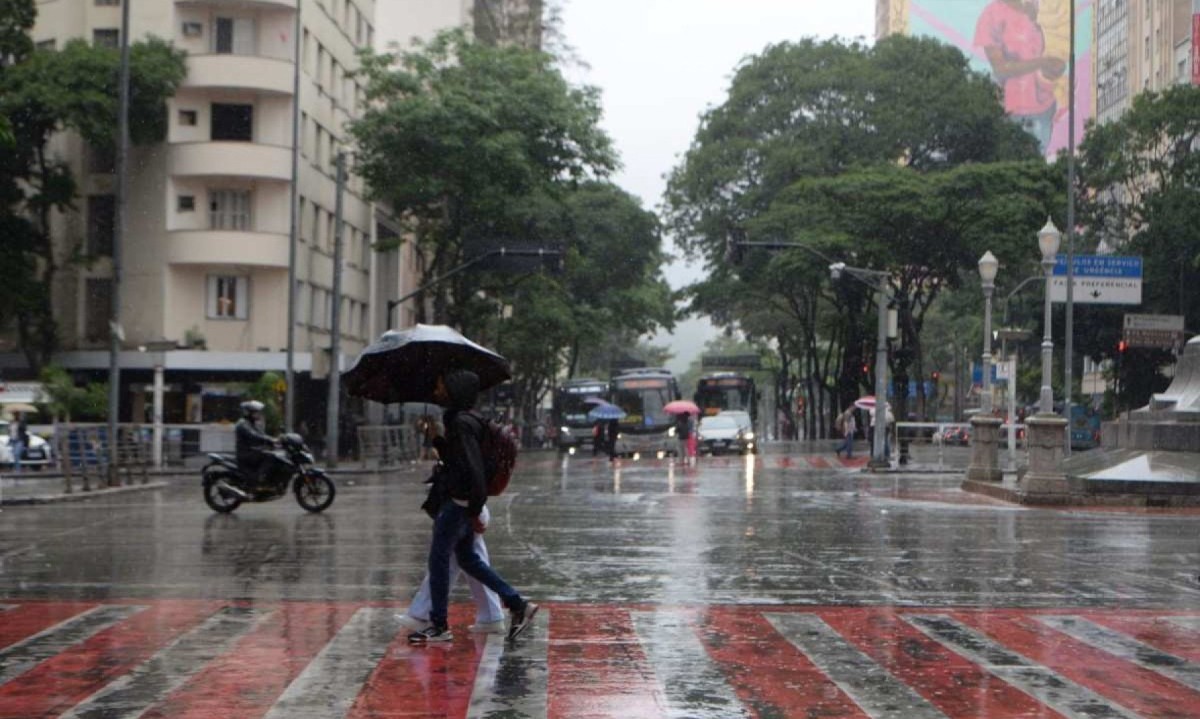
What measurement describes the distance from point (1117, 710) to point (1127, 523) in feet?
51.4

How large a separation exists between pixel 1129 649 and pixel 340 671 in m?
4.94

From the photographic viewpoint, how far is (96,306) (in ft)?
177

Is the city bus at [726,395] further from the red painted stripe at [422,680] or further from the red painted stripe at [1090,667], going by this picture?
the red painted stripe at [422,680]

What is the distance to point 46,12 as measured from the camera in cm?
5503

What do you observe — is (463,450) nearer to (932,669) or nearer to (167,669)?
(167,669)

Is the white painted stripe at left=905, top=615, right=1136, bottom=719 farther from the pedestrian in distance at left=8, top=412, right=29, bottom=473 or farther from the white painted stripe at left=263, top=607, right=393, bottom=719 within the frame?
the pedestrian in distance at left=8, top=412, right=29, bottom=473

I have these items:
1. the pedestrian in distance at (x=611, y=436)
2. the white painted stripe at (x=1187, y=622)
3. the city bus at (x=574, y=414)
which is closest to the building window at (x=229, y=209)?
the pedestrian in distance at (x=611, y=436)

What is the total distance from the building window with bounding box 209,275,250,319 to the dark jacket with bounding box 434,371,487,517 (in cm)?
4539

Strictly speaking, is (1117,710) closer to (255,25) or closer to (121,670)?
(121,670)

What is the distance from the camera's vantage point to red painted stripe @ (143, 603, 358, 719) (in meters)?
8.32

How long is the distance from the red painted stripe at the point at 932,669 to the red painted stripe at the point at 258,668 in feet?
11.1

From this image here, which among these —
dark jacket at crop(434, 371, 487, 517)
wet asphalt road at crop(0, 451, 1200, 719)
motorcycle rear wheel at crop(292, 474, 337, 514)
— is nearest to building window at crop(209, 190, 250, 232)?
motorcycle rear wheel at crop(292, 474, 337, 514)

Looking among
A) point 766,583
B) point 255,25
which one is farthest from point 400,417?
point 766,583

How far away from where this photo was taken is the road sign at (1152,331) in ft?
196
